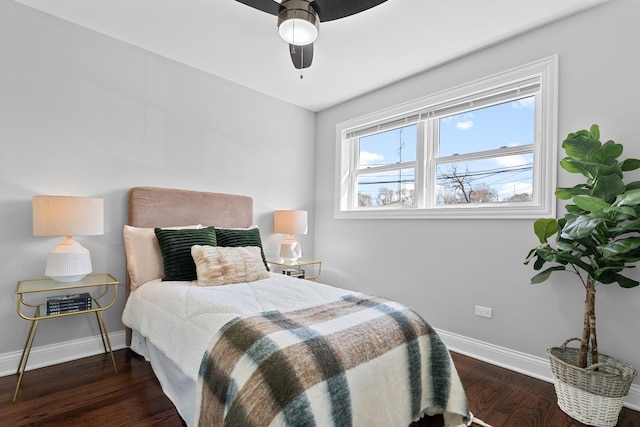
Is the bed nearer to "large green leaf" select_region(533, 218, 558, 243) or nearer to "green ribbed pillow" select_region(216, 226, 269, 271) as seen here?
"green ribbed pillow" select_region(216, 226, 269, 271)

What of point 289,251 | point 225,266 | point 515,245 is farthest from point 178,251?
point 515,245

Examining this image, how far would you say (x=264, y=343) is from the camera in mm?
1332

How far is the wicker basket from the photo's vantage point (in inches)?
69.6

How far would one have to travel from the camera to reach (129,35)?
2.65m

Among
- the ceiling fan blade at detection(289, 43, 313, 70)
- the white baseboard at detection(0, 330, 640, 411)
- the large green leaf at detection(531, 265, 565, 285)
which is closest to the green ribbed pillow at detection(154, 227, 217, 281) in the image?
the white baseboard at detection(0, 330, 640, 411)

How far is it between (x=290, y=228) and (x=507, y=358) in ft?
7.81

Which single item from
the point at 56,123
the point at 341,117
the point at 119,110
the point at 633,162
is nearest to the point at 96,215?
the point at 56,123

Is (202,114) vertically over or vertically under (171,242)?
over

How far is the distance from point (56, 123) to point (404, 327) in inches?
116

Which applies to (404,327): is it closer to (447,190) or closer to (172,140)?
(447,190)

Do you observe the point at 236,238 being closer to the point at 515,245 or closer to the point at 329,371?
the point at 329,371

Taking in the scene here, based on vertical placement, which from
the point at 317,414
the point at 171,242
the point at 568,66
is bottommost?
the point at 317,414

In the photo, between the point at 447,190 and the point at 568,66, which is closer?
the point at 568,66

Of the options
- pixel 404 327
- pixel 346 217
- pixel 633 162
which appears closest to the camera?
pixel 404 327
